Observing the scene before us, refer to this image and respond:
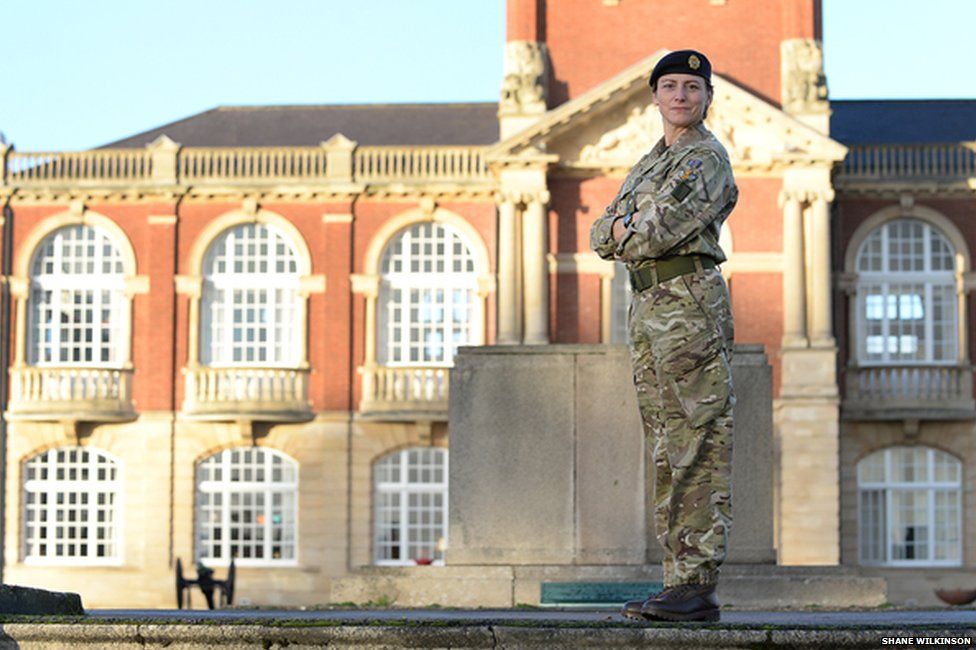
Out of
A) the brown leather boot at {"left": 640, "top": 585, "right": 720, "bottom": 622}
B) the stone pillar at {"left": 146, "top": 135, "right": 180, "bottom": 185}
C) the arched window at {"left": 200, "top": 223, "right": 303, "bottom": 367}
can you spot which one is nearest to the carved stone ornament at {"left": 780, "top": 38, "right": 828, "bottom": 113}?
the arched window at {"left": 200, "top": 223, "right": 303, "bottom": 367}

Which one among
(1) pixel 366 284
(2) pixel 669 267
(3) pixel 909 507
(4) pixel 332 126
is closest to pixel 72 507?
(1) pixel 366 284

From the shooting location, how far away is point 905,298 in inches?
1414

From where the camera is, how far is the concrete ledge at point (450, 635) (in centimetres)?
658

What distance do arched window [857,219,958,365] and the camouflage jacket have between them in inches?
1139

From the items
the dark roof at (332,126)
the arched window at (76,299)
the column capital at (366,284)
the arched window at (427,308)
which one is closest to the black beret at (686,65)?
the arched window at (427,308)

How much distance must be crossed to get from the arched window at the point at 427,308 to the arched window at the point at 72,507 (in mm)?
5773

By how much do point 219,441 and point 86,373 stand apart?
2.82m

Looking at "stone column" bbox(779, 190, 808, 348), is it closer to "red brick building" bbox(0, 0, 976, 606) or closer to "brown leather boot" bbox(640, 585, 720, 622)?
"red brick building" bbox(0, 0, 976, 606)

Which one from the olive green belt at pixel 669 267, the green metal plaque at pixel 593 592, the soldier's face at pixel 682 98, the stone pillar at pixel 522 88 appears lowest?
the green metal plaque at pixel 593 592

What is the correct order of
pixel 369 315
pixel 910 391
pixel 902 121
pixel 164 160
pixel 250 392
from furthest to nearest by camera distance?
pixel 902 121 → pixel 164 160 → pixel 369 315 → pixel 250 392 → pixel 910 391

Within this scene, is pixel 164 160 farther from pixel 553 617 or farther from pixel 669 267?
pixel 669 267

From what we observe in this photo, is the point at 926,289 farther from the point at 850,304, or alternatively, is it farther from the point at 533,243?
the point at 533,243

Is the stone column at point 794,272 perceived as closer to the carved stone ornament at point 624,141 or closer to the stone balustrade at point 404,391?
the carved stone ornament at point 624,141

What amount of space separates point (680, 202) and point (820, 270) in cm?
2720
